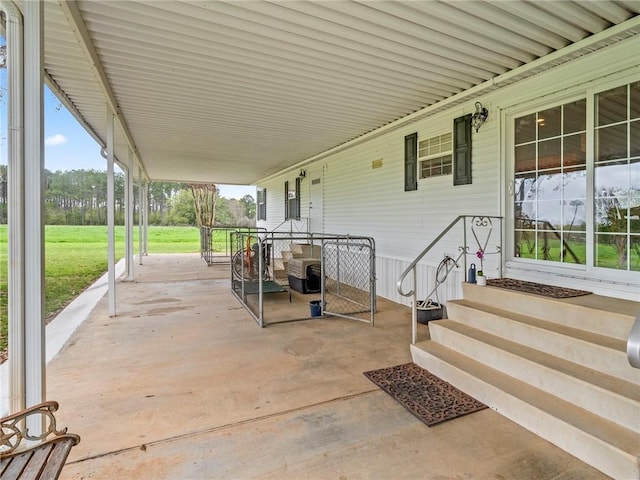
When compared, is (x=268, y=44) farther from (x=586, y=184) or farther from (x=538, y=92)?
(x=586, y=184)

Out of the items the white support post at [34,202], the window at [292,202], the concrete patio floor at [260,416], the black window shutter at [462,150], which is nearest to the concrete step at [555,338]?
the concrete patio floor at [260,416]

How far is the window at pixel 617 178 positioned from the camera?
10.1 ft

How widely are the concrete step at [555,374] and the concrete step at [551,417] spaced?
52 mm

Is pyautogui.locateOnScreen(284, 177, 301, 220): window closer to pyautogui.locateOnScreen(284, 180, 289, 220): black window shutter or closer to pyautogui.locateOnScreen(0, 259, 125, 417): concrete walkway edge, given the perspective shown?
pyautogui.locateOnScreen(284, 180, 289, 220): black window shutter

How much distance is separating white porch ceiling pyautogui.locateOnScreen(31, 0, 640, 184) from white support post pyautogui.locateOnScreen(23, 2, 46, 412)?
78 cm

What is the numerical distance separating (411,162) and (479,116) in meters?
1.44

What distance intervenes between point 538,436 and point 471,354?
2.93ft

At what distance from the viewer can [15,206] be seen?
2.03m

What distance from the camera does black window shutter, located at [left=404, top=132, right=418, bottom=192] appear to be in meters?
5.68

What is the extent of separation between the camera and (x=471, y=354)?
312 centimetres

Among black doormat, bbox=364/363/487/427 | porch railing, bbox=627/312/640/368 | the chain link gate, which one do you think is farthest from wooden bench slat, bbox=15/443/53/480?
the chain link gate

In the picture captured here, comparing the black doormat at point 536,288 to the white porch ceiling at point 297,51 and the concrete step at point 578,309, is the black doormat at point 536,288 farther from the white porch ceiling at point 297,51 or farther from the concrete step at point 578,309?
the white porch ceiling at point 297,51

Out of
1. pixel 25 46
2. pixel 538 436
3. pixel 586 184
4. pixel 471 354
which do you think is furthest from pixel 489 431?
pixel 25 46

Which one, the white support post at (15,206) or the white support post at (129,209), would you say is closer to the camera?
the white support post at (15,206)
